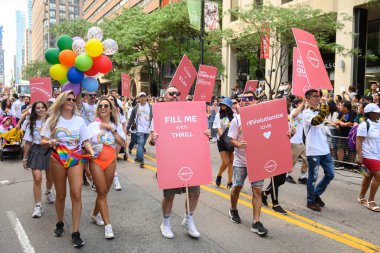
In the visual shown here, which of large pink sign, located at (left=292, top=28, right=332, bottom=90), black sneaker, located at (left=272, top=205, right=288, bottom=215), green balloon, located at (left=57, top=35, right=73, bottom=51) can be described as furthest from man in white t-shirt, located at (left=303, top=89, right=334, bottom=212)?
green balloon, located at (left=57, top=35, right=73, bottom=51)

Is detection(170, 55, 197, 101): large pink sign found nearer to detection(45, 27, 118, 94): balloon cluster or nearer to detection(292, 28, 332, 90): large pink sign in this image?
detection(45, 27, 118, 94): balloon cluster

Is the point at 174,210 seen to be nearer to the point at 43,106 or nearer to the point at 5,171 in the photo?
the point at 43,106

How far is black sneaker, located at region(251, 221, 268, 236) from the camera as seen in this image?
15.9 feet

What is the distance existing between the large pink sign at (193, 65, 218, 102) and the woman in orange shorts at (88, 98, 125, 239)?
610cm

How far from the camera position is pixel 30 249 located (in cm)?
445

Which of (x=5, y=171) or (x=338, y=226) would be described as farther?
(x=5, y=171)

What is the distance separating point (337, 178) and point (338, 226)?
3.52 metres

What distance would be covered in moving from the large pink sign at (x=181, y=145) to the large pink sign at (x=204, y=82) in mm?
6097

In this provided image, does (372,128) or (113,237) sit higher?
(372,128)

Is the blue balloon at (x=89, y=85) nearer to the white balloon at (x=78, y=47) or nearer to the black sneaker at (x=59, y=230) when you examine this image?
the white balloon at (x=78, y=47)

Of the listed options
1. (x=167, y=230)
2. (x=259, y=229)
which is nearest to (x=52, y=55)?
(x=167, y=230)

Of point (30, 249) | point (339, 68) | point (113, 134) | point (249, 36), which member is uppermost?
point (249, 36)

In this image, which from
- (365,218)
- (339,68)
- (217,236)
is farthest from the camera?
(339,68)

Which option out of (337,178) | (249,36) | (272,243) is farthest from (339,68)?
(272,243)
